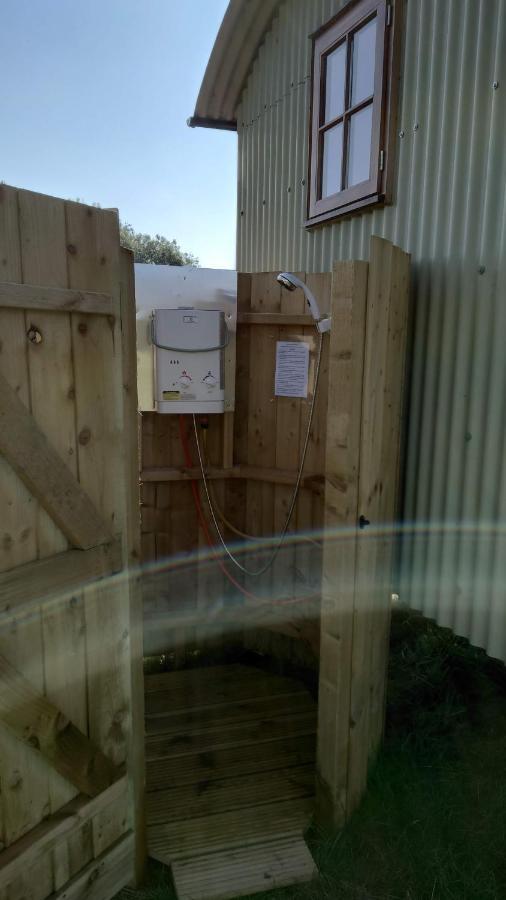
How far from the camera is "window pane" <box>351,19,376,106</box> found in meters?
3.22

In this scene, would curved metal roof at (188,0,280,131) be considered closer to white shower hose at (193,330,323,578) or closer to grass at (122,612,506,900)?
white shower hose at (193,330,323,578)

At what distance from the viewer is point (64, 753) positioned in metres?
1.99

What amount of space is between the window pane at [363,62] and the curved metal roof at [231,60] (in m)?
1.43

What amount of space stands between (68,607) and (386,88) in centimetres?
297

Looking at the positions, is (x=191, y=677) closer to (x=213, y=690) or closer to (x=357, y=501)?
(x=213, y=690)

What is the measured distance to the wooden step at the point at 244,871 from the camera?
7.59 ft

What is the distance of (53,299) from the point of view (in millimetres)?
1799

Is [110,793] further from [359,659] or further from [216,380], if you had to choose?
[216,380]

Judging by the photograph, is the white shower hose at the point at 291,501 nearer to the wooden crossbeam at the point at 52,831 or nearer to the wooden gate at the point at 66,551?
the wooden gate at the point at 66,551

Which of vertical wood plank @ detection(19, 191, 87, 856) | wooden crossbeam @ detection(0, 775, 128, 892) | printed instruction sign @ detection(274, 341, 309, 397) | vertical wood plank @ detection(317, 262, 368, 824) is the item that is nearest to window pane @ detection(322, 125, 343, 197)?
printed instruction sign @ detection(274, 341, 309, 397)

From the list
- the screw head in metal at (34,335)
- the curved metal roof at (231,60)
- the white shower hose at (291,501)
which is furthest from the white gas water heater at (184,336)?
the curved metal roof at (231,60)

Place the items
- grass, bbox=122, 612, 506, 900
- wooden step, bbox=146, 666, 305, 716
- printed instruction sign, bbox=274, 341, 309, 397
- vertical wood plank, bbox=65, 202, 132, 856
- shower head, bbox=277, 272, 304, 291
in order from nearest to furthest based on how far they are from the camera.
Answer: vertical wood plank, bbox=65, 202, 132, 856 < grass, bbox=122, 612, 506, 900 < shower head, bbox=277, 272, 304, 291 < printed instruction sign, bbox=274, 341, 309, 397 < wooden step, bbox=146, 666, 305, 716

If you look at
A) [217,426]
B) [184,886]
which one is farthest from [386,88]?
[184,886]

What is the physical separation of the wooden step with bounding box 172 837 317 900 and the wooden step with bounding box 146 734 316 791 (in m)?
0.49
